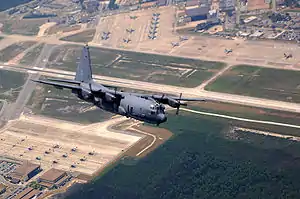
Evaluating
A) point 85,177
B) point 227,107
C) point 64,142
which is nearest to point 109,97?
point 85,177

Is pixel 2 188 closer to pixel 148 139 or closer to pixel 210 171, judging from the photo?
pixel 148 139

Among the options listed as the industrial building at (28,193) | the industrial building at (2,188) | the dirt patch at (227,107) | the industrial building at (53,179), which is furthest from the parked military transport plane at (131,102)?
the dirt patch at (227,107)

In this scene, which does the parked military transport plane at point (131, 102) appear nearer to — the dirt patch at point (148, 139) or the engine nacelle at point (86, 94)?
the engine nacelle at point (86, 94)

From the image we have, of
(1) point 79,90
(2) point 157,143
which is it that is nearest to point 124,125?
(2) point 157,143

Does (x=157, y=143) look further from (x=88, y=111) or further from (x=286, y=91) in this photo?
(x=286, y=91)

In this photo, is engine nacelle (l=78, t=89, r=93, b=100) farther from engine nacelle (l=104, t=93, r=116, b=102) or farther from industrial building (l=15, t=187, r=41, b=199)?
industrial building (l=15, t=187, r=41, b=199)

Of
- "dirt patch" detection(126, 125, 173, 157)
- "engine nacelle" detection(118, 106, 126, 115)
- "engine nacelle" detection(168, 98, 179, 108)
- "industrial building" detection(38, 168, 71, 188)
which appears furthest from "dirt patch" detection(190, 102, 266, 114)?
"engine nacelle" detection(118, 106, 126, 115)
